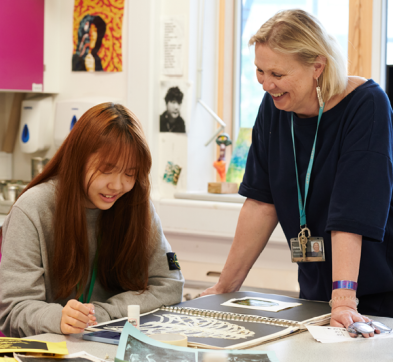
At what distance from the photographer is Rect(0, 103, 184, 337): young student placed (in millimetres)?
1090

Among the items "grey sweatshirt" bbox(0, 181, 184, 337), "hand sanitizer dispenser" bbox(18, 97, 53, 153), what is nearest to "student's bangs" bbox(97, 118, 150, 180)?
"grey sweatshirt" bbox(0, 181, 184, 337)

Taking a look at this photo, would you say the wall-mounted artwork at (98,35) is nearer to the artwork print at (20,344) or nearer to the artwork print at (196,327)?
the artwork print at (196,327)

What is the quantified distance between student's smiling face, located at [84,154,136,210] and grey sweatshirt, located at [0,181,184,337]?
0.07 m

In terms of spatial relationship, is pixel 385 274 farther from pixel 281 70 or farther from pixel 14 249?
pixel 14 249

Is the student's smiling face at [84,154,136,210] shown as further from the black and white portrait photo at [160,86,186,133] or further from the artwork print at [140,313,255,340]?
the black and white portrait photo at [160,86,186,133]

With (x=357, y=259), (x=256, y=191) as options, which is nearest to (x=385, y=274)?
(x=357, y=259)

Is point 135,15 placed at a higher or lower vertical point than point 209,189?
higher

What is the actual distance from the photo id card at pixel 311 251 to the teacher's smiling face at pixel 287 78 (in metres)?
0.32

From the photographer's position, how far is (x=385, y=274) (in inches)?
48.9

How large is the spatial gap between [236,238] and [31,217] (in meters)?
0.57

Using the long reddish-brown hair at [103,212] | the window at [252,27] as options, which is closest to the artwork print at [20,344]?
the long reddish-brown hair at [103,212]

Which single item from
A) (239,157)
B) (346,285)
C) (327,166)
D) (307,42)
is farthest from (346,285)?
(239,157)

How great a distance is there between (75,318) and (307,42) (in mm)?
772

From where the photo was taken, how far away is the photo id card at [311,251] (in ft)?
4.19
